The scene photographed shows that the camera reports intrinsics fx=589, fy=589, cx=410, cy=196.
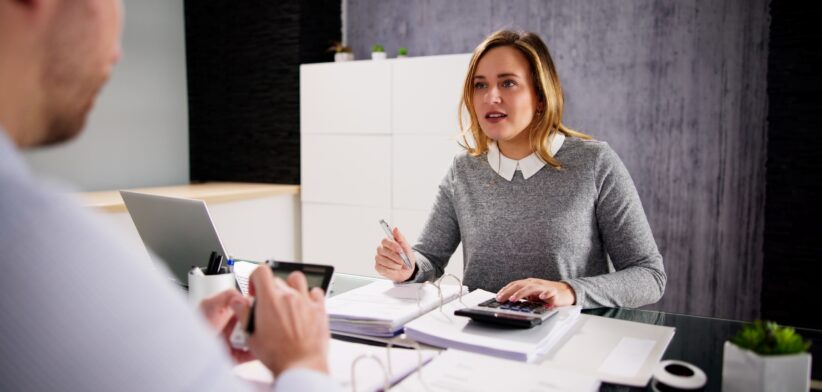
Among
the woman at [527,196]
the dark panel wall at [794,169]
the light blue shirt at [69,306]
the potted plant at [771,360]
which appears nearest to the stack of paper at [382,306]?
the woman at [527,196]

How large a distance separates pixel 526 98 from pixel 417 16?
2185mm

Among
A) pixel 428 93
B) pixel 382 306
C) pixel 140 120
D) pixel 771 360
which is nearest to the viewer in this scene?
pixel 771 360

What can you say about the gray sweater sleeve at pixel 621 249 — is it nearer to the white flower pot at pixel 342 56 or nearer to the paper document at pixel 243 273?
the paper document at pixel 243 273

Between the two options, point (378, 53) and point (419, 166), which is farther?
point (378, 53)

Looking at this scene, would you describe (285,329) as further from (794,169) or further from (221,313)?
(794,169)

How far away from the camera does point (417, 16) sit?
12.5ft

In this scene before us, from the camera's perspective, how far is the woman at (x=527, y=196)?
1.70 meters

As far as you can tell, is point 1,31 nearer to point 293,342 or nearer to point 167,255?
point 293,342

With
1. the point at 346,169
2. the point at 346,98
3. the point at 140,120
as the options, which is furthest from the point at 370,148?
the point at 140,120

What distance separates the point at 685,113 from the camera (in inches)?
123

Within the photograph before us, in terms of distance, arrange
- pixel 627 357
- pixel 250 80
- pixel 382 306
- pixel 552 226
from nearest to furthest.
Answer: pixel 627 357
pixel 382 306
pixel 552 226
pixel 250 80

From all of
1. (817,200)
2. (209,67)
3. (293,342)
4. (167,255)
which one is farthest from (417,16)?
(293,342)

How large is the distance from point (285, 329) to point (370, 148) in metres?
2.90

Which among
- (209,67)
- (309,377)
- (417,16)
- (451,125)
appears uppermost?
(417,16)
